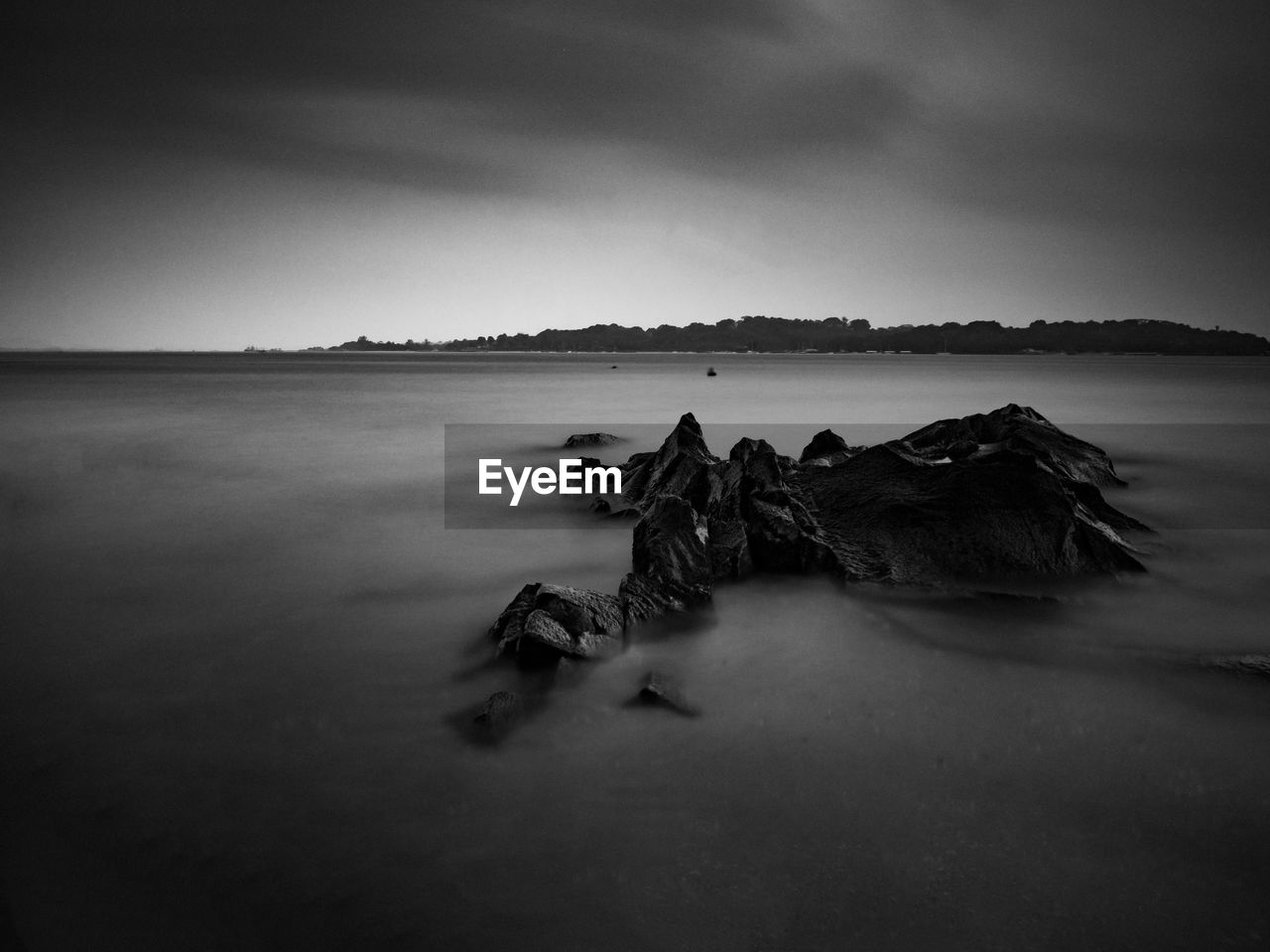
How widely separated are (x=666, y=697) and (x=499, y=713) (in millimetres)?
841

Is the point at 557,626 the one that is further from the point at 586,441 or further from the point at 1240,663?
the point at 586,441

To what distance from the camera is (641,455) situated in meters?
10.1

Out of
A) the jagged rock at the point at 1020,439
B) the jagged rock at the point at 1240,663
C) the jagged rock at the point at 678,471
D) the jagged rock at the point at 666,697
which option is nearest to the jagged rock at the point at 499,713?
the jagged rock at the point at 666,697

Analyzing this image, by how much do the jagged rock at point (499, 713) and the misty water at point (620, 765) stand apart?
0.10 m

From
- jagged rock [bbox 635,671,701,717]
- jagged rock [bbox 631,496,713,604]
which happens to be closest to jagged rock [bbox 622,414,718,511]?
jagged rock [bbox 631,496,713,604]

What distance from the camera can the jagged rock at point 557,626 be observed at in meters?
3.94

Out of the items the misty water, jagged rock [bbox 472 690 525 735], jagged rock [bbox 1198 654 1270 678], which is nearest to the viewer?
the misty water

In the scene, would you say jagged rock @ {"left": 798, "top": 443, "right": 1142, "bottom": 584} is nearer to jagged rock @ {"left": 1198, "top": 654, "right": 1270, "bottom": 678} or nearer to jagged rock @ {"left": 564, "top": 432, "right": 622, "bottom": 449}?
jagged rock @ {"left": 1198, "top": 654, "right": 1270, "bottom": 678}

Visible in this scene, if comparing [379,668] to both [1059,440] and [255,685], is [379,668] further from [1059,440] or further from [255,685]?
[1059,440]

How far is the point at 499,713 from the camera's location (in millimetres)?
3377

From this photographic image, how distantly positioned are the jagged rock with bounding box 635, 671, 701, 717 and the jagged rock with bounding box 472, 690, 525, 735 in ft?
2.01

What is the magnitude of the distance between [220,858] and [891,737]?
2806mm

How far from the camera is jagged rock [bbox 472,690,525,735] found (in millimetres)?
3312

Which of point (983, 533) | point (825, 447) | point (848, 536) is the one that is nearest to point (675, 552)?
point (848, 536)
